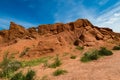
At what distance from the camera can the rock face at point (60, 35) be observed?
27939 millimetres

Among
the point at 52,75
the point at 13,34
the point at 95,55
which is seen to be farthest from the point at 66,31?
the point at 52,75

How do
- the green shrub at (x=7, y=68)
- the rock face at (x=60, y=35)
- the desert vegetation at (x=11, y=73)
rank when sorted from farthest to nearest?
the rock face at (x=60, y=35)
the green shrub at (x=7, y=68)
the desert vegetation at (x=11, y=73)

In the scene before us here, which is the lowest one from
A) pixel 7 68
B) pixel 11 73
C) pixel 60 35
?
pixel 11 73

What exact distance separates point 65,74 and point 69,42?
754 inches

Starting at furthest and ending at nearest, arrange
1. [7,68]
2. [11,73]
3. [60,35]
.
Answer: [60,35], [7,68], [11,73]

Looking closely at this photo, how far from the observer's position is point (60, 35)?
3347cm

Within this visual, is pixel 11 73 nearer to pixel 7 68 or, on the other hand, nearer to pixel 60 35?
pixel 7 68

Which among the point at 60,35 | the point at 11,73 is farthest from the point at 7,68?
the point at 60,35

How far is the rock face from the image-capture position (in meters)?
27.9

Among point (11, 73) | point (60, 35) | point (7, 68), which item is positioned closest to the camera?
point (11, 73)

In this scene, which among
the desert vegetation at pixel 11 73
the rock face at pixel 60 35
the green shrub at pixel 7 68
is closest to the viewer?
the desert vegetation at pixel 11 73

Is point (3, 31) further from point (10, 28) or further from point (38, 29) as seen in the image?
Result: point (38, 29)

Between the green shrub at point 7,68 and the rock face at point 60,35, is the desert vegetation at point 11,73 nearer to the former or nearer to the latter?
the green shrub at point 7,68

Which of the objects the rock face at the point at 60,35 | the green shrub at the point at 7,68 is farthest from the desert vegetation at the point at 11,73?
the rock face at the point at 60,35
